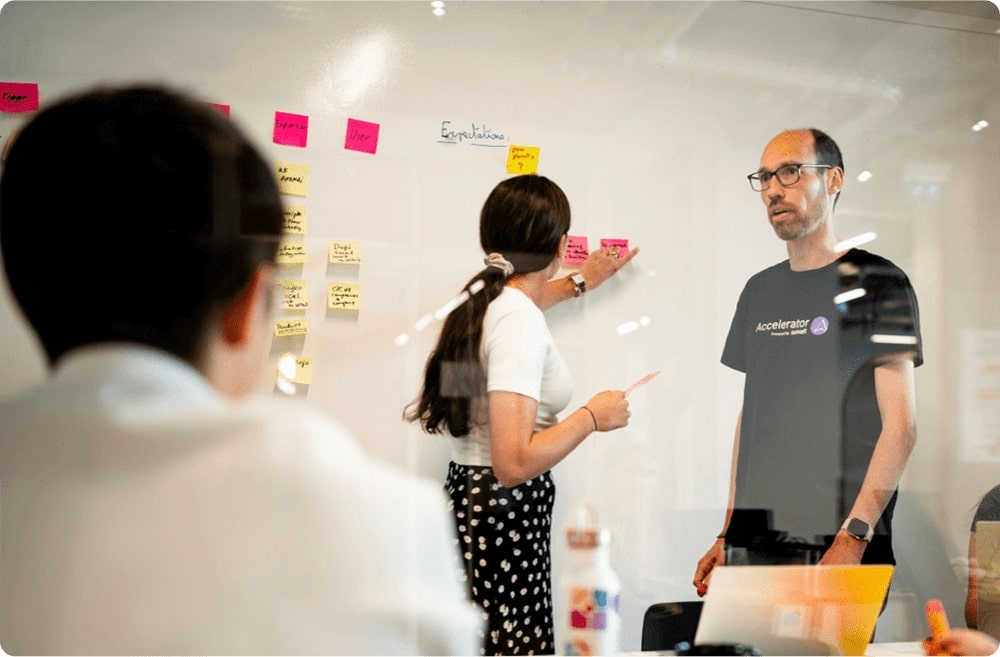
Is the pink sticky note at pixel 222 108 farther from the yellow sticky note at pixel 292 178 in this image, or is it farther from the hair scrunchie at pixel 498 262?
the hair scrunchie at pixel 498 262

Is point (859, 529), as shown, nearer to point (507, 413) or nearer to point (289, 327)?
point (507, 413)

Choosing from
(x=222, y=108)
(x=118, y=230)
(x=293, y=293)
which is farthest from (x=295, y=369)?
(x=222, y=108)

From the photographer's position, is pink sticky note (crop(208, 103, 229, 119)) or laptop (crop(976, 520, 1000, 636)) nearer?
pink sticky note (crop(208, 103, 229, 119))

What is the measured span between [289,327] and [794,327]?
102cm

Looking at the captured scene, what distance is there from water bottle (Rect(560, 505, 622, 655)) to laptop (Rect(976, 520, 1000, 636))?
2.74ft

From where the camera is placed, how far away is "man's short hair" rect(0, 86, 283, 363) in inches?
54.1

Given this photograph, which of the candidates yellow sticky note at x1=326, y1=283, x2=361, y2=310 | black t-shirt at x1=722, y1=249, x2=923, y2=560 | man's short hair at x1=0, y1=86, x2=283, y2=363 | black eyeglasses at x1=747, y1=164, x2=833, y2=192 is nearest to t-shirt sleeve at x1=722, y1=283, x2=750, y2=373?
black t-shirt at x1=722, y1=249, x2=923, y2=560

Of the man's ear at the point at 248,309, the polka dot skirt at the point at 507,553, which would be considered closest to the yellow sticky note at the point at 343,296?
the man's ear at the point at 248,309

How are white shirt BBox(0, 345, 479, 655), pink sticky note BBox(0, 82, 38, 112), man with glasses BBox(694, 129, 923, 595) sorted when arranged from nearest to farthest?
white shirt BBox(0, 345, 479, 655) < pink sticky note BBox(0, 82, 38, 112) < man with glasses BBox(694, 129, 923, 595)

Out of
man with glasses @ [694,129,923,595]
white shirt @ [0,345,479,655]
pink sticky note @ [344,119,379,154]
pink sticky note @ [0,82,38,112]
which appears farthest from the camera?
man with glasses @ [694,129,923,595]

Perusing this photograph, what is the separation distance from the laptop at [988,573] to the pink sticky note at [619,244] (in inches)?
39.2

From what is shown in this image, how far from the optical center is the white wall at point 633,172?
5.14 feet

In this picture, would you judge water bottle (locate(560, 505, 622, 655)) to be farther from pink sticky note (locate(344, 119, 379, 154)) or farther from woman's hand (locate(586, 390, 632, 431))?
pink sticky note (locate(344, 119, 379, 154))

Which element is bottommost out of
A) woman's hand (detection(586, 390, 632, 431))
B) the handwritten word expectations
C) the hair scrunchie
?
woman's hand (detection(586, 390, 632, 431))
